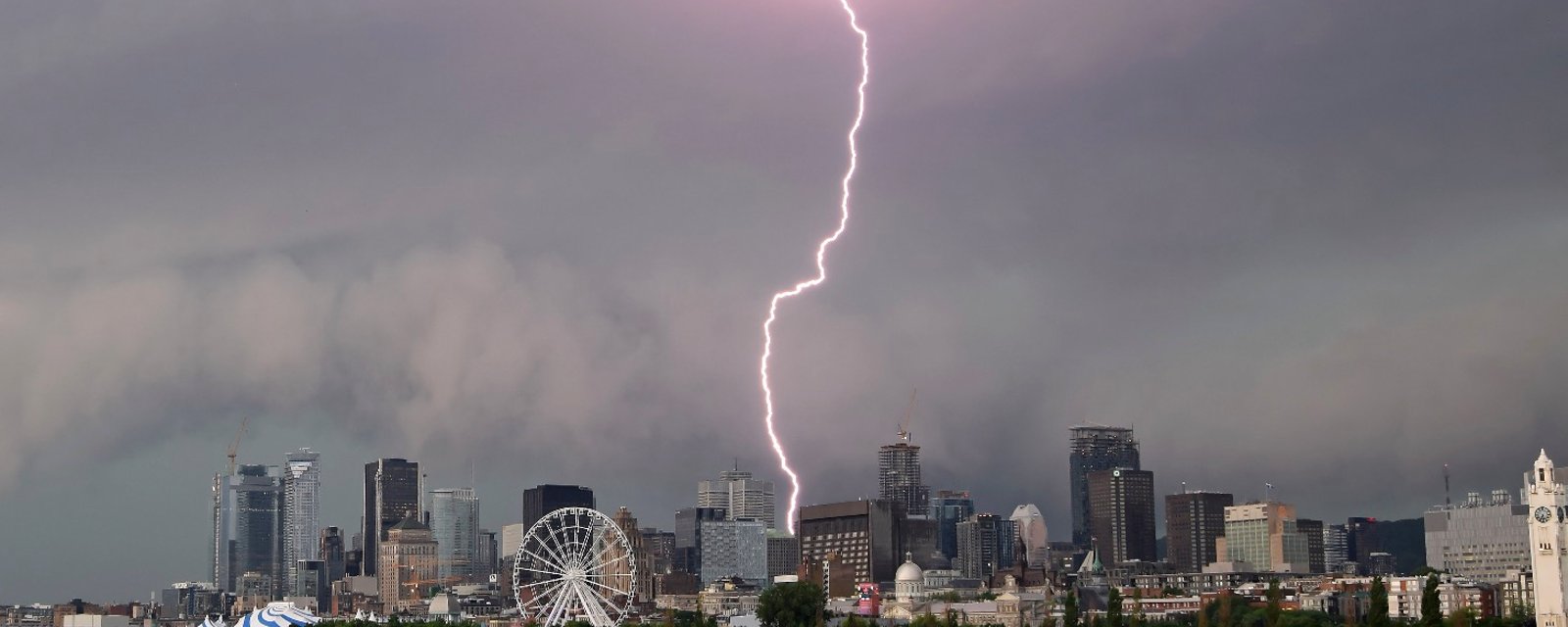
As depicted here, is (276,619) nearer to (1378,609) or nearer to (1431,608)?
(1378,609)

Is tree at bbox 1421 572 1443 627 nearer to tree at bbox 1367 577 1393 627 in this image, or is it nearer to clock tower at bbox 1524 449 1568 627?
tree at bbox 1367 577 1393 627

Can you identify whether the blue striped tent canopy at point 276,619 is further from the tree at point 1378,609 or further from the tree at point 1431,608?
the tree at point 1431,608

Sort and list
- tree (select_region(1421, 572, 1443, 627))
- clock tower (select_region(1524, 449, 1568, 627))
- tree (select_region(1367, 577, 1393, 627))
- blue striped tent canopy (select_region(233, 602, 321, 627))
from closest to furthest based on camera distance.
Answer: tree (select_region(1367, 577, 1393, 627))
tree (select_region(1421, 572, 1443, 627))
blue striped tent canopy (select_region(233, 602, 321, 627))
clock tower (select_region(1524, 449, 1568, 627))

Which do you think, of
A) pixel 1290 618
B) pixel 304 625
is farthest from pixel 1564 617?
pixel 304 625

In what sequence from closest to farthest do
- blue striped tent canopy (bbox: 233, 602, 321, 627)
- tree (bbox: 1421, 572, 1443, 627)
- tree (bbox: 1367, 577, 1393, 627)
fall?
tree (bbox: 1367, 577, 1393, 627)
tree (bbox: 1421, 572, 1443, 627)
blue striped tent canopy (bbox: 233, 602, 321, 627)

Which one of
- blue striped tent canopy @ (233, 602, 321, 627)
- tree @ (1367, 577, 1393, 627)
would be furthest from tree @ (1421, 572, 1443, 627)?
blue striped tent canopy @ (233, 602, 321, 627)

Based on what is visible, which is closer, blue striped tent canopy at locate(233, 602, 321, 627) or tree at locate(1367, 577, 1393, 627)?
tree at locate(1367, 577, 1393, 627)

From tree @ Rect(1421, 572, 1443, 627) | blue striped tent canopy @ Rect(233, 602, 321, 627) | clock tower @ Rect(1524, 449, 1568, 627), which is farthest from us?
clock tower @ Rect(1524, 449, 1568, 627)

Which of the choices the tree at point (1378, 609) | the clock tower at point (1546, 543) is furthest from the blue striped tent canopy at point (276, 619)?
the clock tower at point (1546, 543)

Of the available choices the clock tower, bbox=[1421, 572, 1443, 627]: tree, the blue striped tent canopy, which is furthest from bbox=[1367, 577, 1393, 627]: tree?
the blue striped tent canopy

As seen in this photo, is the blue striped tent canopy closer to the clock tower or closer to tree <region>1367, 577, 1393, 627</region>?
tree <region>1367, 577, 1393, 627</region>
